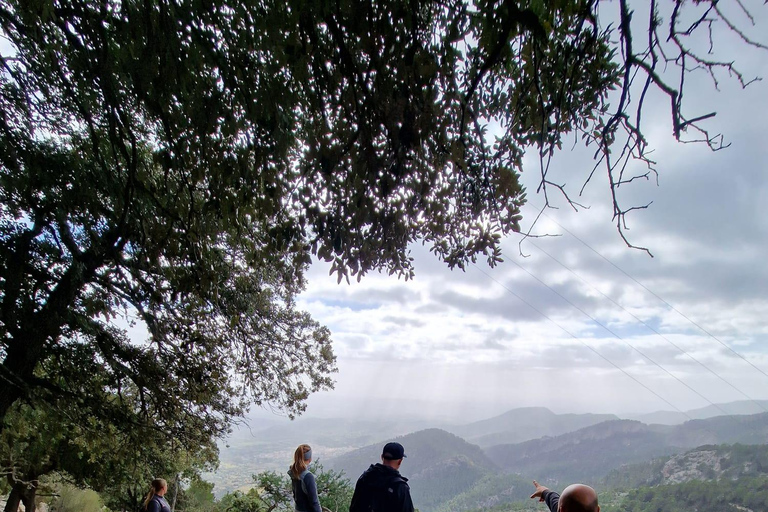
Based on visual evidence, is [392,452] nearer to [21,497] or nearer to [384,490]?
[384,490]

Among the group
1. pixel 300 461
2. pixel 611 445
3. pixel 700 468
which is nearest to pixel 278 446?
pixel 611 445

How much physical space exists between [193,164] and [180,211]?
627mm

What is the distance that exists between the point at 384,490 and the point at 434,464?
12026 centimetres

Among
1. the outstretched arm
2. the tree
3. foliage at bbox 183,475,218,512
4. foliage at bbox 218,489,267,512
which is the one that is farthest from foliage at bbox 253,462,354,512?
the outstretched arm

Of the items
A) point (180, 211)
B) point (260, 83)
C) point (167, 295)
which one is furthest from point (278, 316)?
point (260, 83)

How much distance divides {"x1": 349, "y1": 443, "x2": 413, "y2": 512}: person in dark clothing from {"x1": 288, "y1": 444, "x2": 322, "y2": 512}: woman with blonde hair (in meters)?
0.65

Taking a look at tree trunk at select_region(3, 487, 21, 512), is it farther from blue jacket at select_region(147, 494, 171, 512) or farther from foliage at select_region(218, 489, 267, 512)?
blue jacket at select_region(147, 494, 171, 512)

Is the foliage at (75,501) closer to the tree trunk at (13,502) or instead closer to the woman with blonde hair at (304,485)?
the tree trunk at (13,502)

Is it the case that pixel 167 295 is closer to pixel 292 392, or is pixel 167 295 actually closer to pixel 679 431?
pixel 292 392

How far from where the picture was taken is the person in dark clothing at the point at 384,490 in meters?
2.58

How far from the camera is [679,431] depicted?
13275 centimetres

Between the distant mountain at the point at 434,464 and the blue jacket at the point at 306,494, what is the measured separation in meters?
93.5

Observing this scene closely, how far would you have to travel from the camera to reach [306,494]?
10.5 feet

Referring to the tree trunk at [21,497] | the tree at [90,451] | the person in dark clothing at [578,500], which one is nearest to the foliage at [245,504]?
the tree at [90,451]
